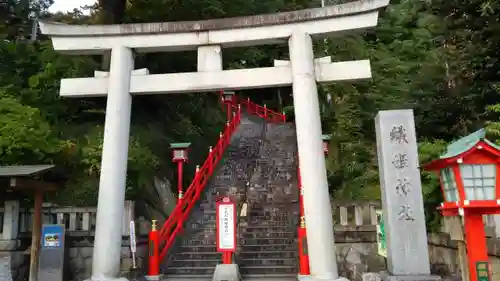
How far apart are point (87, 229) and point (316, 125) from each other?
5544 mm

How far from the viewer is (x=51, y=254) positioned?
840 centimetres

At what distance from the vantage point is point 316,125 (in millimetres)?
8148

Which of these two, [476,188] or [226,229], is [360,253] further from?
[476,188]

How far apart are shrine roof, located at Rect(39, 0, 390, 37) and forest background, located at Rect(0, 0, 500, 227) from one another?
261 cm

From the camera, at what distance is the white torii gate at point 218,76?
25.9ft

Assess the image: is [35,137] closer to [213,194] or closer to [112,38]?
[112,38]

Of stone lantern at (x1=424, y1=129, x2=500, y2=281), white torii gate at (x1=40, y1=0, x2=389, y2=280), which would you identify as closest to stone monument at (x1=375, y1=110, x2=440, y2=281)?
white torii gate at (x1=40, y1=0, x2=389, y2=280)

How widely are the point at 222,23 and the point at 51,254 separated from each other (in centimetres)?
593

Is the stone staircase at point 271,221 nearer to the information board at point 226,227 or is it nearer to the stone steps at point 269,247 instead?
the stone steps at point 269,247

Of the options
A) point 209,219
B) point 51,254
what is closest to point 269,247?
point 209,219

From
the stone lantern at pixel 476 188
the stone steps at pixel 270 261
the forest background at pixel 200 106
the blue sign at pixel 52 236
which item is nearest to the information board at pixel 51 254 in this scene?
the blue sign at pixel 52 236

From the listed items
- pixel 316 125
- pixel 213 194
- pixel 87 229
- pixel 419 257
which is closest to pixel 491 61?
pixel 316 125

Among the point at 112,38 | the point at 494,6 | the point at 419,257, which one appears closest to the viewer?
the point at 419,257

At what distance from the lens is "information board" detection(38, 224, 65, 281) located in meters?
8.30
